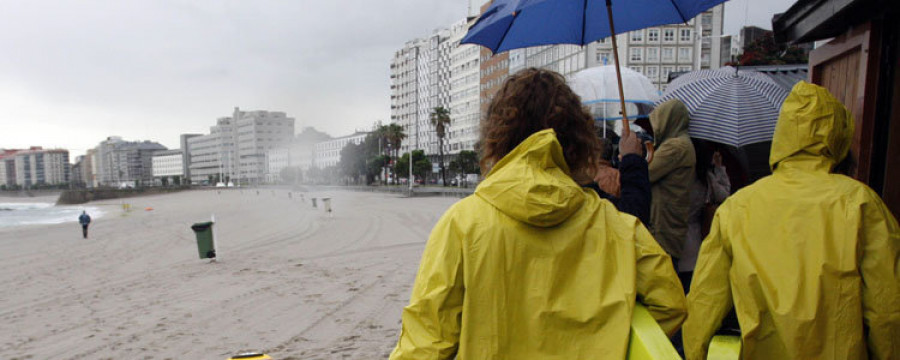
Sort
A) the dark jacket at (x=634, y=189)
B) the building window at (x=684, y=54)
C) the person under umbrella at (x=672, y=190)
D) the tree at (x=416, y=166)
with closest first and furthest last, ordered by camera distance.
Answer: the dark jacket at (x=634, y=189) → the person under umbrella at (x=672, y=190) → the building window at (x=684, y=54) → the tree at (x=416, y=166)

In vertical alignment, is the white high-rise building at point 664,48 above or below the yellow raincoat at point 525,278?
above

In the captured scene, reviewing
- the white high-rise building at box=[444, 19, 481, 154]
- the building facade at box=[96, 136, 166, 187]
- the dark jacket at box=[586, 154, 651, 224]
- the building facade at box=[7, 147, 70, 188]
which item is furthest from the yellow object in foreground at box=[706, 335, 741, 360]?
the building facade at box=[7, 147, 70, 188]

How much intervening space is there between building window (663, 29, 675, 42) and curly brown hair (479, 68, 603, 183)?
239ft

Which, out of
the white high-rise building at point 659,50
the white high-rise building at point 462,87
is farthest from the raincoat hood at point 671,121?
the white high-rise building at point 462,87

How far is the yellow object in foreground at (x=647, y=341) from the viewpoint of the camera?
3.62 feet

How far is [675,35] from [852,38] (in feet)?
231

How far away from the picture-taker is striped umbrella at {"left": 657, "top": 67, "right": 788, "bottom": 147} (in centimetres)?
335

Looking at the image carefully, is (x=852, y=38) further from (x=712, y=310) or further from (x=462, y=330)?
(x=462, y=330)

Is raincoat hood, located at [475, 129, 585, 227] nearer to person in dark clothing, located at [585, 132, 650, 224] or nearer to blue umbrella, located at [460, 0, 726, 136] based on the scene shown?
person in dark clothing, located at [585, 132, 650, 224]

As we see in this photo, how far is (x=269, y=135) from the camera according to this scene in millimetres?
94312

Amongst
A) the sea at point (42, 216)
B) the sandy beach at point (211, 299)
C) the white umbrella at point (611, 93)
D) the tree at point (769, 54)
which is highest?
the tree at point (769, 54)

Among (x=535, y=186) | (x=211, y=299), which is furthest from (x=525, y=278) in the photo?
(x=211, y=299)

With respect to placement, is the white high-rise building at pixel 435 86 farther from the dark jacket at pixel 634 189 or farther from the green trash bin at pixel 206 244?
the dark jacket at pixel 634 189

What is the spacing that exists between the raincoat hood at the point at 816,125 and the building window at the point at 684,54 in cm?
7240
